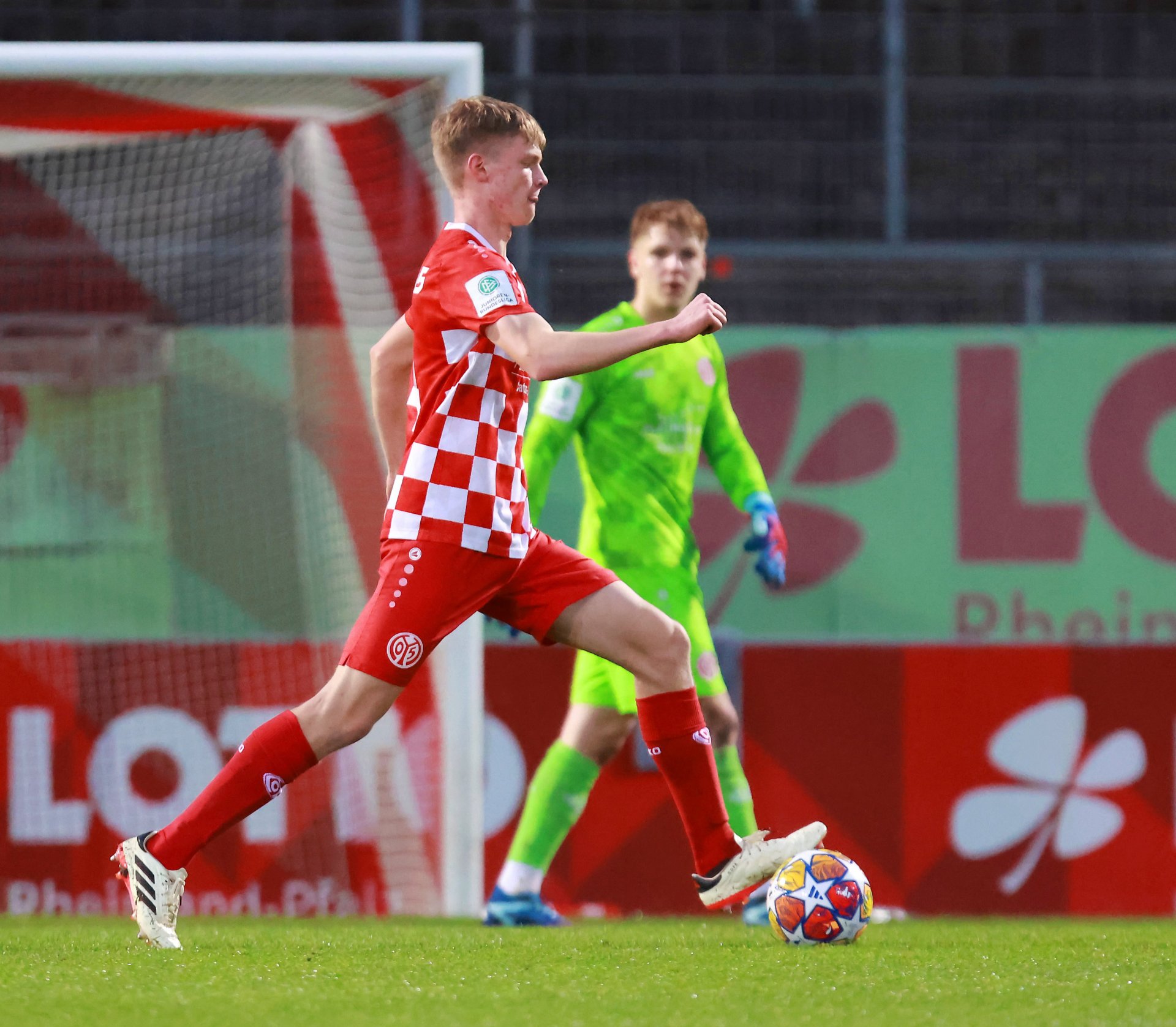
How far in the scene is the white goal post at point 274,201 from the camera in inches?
180

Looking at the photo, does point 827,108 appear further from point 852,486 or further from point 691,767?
point 691,767

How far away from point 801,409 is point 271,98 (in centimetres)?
213

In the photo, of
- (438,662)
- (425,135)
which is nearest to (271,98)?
(425,135)

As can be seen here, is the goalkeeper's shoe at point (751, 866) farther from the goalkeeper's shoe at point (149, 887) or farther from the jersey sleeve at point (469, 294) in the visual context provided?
the jersey sleeve at point (469, 294)

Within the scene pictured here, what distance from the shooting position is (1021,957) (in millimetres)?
3346

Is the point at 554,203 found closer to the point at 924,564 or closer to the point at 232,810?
the point at 924,564

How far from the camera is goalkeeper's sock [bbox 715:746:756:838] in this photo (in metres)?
4.16

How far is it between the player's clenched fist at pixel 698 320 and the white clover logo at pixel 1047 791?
2.64 meters

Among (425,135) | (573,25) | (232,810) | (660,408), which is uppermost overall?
(573,25)

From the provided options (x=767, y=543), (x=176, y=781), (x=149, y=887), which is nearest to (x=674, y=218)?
(x=767, y=543)

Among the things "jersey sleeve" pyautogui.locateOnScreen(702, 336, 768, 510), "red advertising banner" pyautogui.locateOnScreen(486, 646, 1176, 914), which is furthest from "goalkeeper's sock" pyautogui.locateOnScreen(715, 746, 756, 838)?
"red advertising banner" pyautogui.locateOnScreen(486, 646, 1176, 914)

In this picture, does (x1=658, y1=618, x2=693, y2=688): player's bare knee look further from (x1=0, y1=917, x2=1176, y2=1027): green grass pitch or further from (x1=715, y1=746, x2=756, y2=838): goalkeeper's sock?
(x1=715, y1=746, x2=756, y2=838): goalkeeper's sock

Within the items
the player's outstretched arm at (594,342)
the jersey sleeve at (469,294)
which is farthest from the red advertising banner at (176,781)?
the player's outstretched arm at (594,342)

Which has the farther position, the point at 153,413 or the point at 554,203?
the point at 554,203
